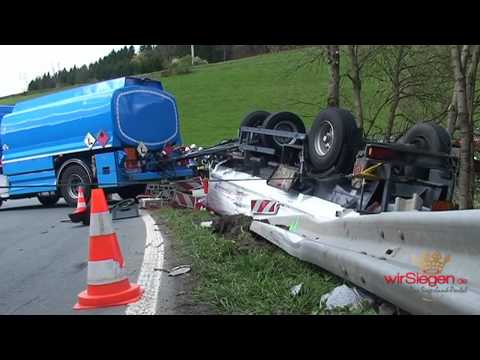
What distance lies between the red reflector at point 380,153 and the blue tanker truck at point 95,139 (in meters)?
7.60

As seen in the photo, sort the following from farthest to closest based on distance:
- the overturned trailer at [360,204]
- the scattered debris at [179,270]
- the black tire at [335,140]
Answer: the black tire at [335,140], the scattered debris at [179,270], the overturned trailer at [360,204]

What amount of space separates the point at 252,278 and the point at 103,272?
1.23 metres

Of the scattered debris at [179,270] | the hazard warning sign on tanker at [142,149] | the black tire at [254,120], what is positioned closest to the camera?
the scattered debris at [179,270]

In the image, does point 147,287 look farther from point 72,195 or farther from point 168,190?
point 72,195

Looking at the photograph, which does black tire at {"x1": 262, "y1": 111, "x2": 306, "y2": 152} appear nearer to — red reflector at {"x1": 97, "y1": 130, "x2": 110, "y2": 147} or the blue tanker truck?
the blue tanker truck

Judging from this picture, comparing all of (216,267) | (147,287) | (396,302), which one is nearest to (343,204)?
(216,267)

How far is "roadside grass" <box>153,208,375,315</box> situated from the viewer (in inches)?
159

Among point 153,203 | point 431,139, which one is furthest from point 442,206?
point 153,203

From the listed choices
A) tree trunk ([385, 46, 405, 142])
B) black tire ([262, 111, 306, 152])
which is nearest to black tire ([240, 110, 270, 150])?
black tire ([262, 111, 306, 152])

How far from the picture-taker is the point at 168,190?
1204cm

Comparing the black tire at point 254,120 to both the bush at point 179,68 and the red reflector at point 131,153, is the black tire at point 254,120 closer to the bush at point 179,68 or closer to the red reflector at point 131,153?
the red reflector at point 131,153

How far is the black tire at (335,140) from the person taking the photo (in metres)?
6.80

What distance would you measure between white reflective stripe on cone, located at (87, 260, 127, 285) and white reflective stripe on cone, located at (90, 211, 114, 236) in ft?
0.82

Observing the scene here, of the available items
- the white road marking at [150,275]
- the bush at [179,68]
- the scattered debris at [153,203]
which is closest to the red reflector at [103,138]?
the scattered debris at [153,203]
